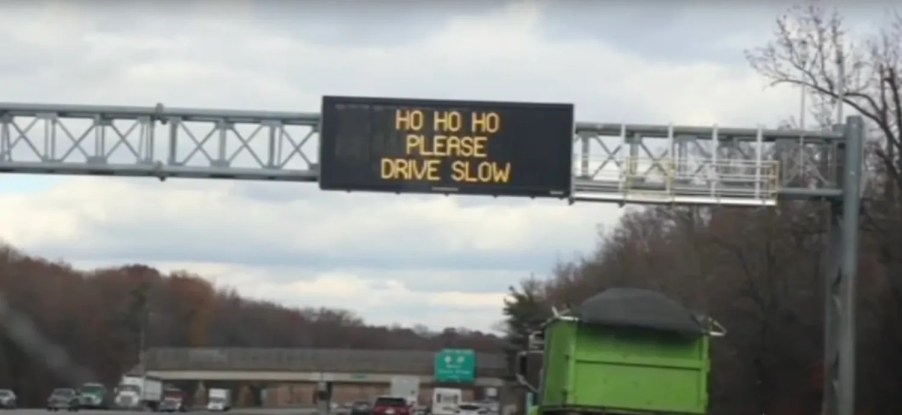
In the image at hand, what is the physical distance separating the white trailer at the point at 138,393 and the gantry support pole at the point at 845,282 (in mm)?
60768

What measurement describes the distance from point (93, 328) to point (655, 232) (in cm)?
3875

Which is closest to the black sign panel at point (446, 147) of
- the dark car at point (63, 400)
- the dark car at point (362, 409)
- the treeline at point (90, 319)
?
the treeline at point (90, 319)

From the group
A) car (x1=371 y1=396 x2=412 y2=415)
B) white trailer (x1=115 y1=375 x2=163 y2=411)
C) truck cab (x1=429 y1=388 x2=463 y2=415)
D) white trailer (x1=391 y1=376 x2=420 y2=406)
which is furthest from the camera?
white trailer (x1=391 y1=376 x2=420 y2=406)

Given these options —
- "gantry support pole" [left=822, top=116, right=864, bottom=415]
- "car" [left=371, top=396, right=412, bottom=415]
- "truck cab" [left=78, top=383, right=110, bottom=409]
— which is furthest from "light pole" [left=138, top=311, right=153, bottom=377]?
"gantry support pole" [left=822, top=116, right=864, bottom=415]

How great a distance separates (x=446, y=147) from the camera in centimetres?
3419

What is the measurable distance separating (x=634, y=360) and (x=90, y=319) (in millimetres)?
52069

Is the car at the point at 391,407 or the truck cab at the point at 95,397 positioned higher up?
the car at the point at 391,407

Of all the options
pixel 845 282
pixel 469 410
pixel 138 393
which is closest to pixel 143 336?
pixel 138 393

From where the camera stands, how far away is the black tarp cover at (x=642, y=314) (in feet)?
70.3

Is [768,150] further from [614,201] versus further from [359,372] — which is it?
[359,372]

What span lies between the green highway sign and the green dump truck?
282ft

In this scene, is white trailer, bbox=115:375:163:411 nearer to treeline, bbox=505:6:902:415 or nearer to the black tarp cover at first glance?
treeline, bbox=505:6:902:415

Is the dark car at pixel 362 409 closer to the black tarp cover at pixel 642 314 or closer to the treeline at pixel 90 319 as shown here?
the treeline at pixel 90 319

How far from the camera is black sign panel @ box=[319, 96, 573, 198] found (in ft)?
112
